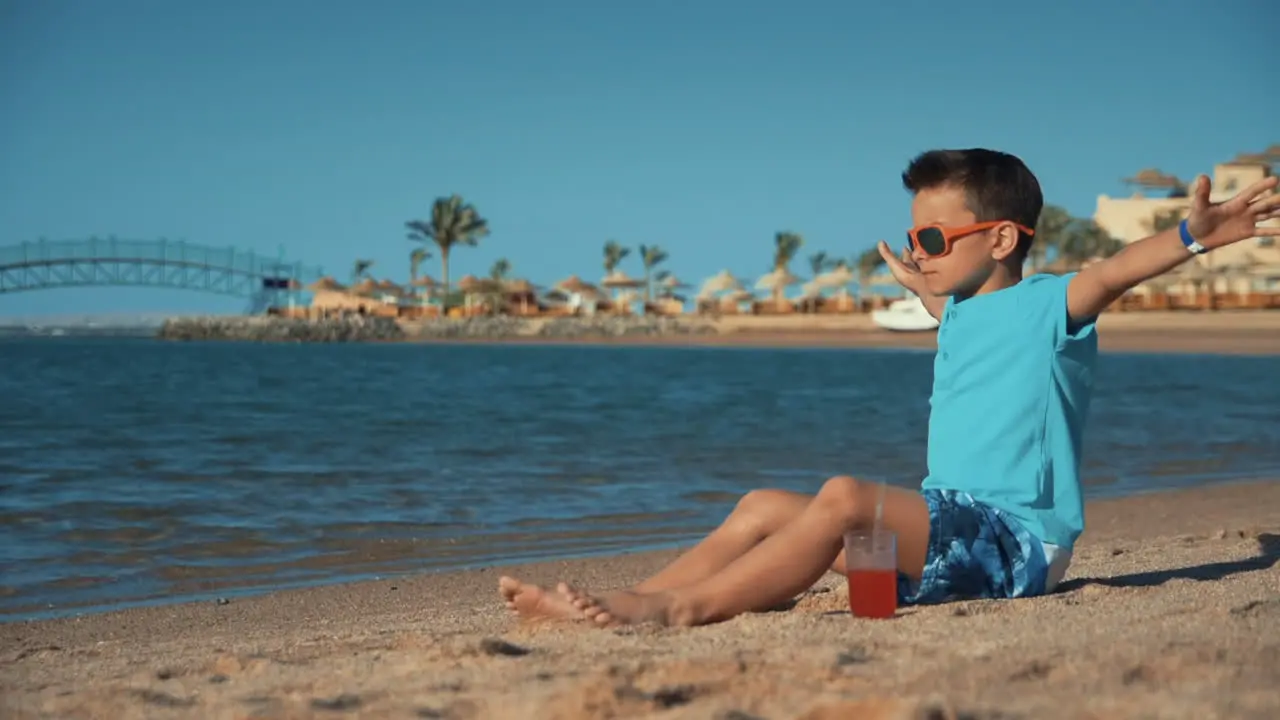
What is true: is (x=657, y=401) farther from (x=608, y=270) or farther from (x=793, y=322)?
(x=608, y=270)

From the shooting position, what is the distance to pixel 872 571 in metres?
3.06

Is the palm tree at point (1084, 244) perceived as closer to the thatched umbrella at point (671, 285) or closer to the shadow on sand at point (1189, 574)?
the thatched umbrella at point (671, 285)

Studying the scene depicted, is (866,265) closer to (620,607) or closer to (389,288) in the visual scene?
(389,288)

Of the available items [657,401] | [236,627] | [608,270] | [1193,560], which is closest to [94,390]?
[657,401]

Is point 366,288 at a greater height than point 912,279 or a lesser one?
greater

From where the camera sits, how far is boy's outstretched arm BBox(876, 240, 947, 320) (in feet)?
11.6

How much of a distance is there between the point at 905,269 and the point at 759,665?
1526mm

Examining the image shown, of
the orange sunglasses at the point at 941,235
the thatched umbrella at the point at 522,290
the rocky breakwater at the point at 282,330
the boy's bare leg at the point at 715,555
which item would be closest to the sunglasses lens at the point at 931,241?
the orange sunglasses at the point at 941,235

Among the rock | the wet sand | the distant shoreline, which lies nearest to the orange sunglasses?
the wet sand

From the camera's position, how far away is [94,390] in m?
23.2

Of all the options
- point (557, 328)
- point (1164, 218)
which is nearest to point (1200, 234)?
point (1164, 218)

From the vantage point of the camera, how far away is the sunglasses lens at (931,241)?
3.25 m

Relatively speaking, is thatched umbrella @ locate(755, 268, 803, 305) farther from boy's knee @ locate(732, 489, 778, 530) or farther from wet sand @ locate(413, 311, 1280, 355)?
boy's knee @ locate(732, 489, 778, 530)

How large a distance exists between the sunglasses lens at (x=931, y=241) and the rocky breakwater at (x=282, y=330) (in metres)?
67.9
